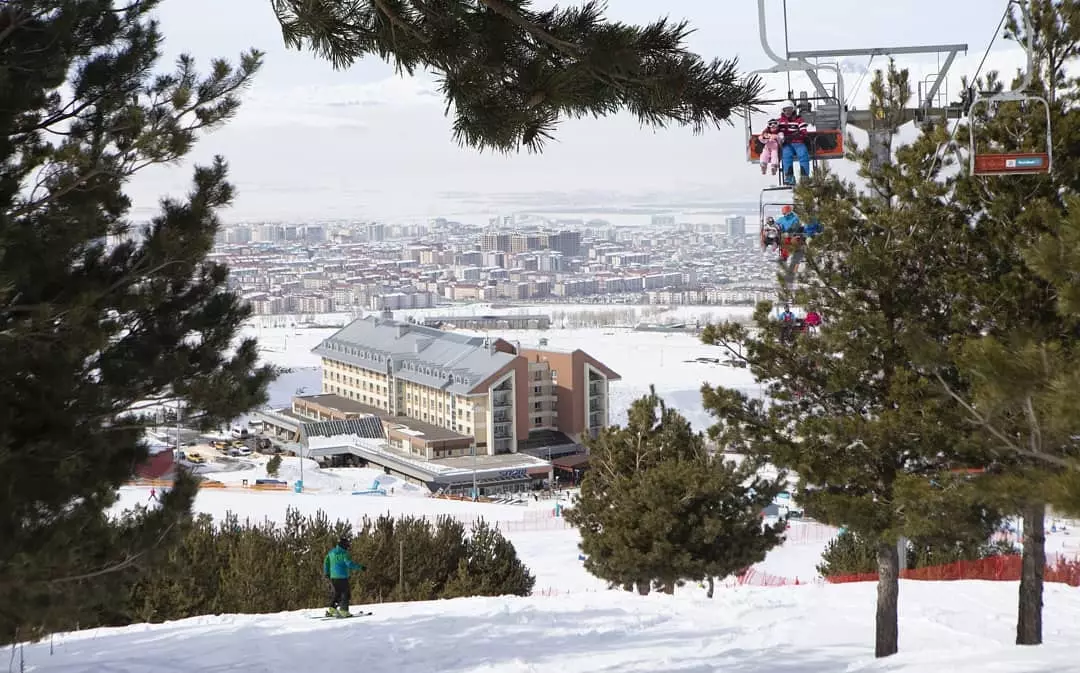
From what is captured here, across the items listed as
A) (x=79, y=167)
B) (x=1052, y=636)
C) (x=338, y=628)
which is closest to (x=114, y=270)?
(x=79, y=167)

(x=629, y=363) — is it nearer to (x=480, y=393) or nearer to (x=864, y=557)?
(x=480, y=393)

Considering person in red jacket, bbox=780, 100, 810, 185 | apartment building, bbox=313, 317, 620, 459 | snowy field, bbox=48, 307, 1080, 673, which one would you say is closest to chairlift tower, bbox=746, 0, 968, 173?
person in red jacket, bbox=780, 100, 810, 185

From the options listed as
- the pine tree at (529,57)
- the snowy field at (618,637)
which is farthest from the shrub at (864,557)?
the pine tree at (529,57)

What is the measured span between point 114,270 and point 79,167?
3.30 feet

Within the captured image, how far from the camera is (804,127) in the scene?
9.84 m

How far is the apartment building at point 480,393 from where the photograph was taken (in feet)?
198

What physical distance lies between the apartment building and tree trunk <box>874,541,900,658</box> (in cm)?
4946

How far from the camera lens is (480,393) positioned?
197 ft

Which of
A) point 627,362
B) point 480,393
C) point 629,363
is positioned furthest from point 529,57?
point 627,362

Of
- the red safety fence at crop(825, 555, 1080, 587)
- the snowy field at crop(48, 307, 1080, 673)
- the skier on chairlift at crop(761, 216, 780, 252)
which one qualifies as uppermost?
the skier on chairlift at crop(761, 216, 780, 252)

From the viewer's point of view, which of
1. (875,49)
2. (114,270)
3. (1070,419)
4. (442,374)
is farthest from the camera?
(442,374)

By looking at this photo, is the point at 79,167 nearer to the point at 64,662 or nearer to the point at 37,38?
the point at 37,38

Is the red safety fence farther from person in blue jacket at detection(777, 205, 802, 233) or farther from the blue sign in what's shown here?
the blue sign

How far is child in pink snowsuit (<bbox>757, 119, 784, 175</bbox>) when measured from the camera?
383 inches
